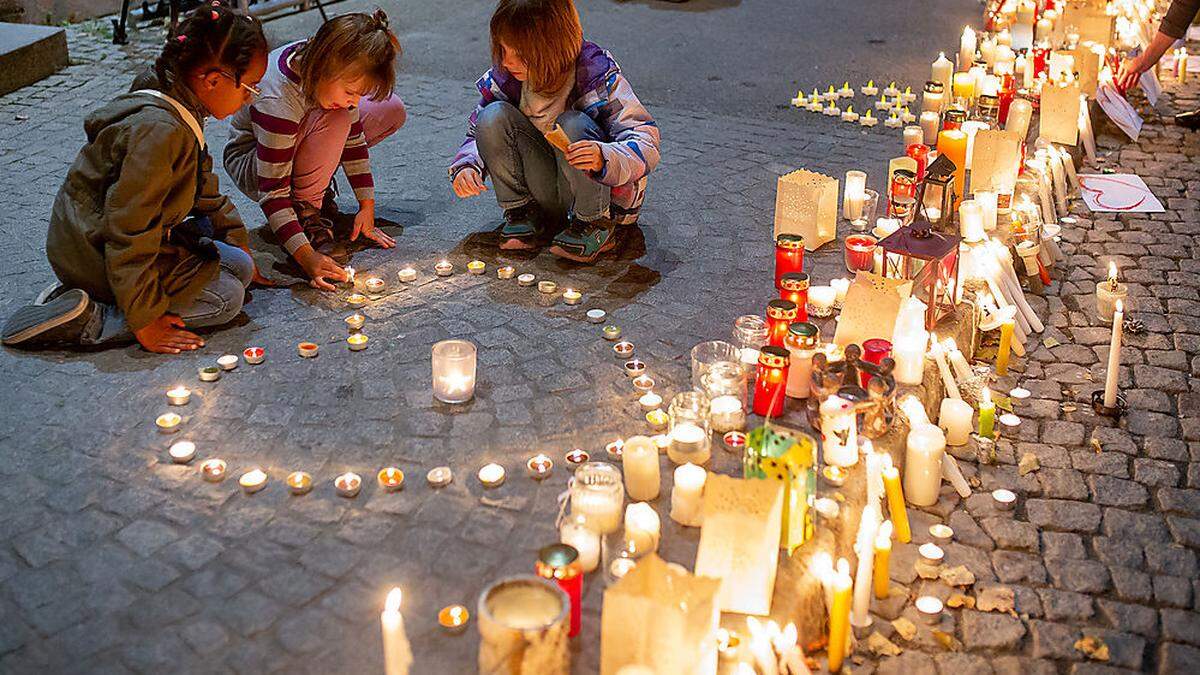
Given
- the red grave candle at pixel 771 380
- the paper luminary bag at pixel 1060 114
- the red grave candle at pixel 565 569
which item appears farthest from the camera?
the paper luminary bag at pixel 1060 114

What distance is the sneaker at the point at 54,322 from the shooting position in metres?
4.33

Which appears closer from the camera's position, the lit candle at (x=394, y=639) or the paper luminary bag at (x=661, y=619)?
the lit candle at (x=394, y=639)

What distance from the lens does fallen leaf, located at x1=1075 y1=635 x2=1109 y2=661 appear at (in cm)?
312

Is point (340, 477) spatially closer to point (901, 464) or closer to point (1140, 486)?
point (901, 464)

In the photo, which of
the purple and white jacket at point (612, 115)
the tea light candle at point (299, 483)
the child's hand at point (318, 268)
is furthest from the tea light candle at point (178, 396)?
the purple and white jacket at point (612, 115)

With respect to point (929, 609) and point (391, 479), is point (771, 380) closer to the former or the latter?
point (929, 609)

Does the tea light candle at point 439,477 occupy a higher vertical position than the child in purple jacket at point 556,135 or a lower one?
lower

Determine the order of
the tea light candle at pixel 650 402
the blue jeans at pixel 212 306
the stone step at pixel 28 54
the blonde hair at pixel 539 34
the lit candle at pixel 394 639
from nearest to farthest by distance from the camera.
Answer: the lit candle at pixel 394 639 → the tea light candle at pixel 650 402 → the blue jeans at pixel 212 306 → the blonde hair at pixel 539 34 → the stone step at pixel 28 54

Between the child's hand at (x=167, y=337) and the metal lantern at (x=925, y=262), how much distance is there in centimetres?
268

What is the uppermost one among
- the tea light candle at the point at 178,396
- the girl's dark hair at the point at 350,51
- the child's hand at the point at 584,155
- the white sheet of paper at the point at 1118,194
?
the girl's dark hair at the point at 350,51

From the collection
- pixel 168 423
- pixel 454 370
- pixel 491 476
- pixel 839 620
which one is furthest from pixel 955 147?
pixel 168 423

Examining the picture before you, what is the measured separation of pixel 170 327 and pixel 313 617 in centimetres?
186

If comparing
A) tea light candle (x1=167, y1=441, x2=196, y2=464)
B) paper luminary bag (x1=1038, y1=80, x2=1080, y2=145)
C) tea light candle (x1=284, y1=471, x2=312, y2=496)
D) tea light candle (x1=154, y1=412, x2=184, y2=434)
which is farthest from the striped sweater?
paper luminary bag (x1=1038, y1=80, x2=1080, y2=145)

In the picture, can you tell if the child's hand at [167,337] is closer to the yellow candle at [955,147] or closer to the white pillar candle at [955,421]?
the white pillar candle at [955,421]
